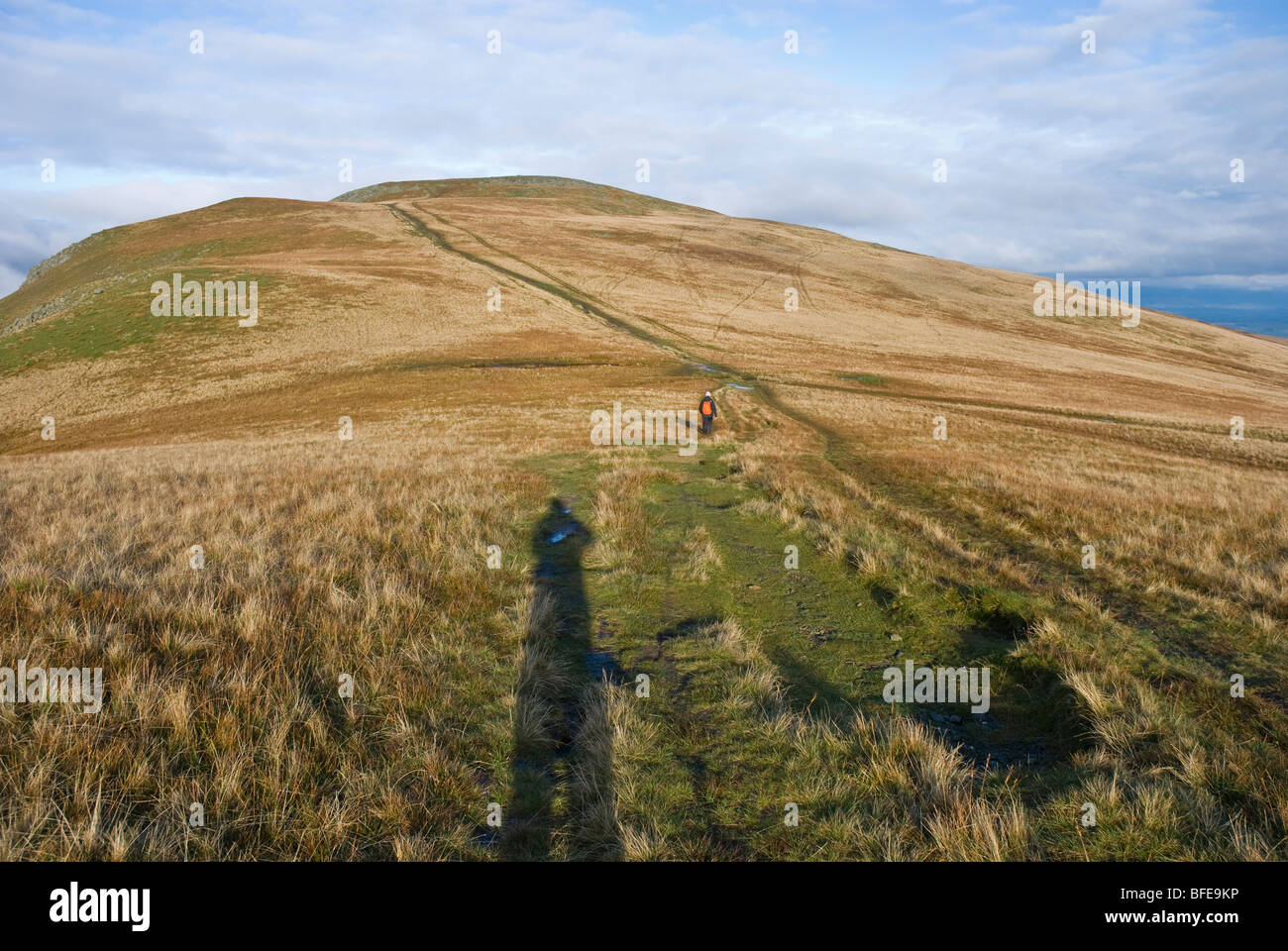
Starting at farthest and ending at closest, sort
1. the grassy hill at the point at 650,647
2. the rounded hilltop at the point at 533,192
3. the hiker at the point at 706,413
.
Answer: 1. the rounded hilltop at the point at 533,192
2. the hiker at the point at 706,413
3. the grassy hill at the point at 650,647

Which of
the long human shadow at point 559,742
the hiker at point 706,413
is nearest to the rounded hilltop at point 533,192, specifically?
the hiker at point 706,413

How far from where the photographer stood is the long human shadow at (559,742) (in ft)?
13.1

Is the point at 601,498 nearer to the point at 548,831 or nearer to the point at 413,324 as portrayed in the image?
the point at 548,831

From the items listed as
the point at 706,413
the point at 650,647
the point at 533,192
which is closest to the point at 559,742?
the point at 650,647

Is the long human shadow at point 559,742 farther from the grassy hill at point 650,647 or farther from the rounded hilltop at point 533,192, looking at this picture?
the rounded hilltop at point 533,192

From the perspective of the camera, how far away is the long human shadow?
3.98 metres

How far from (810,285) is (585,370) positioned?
168ft

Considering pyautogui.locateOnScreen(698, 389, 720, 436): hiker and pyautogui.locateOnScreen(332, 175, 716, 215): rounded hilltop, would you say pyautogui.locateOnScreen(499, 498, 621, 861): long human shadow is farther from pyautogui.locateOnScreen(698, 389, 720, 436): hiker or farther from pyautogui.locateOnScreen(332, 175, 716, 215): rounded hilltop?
pyautogui.locateOnScreen(332, 175, 716, 215): rounded hilltop

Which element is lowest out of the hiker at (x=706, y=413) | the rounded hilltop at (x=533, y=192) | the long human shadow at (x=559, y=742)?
the long human shadow at (x=559, y=742)

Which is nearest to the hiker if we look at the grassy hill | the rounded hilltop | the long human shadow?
the grassy hill

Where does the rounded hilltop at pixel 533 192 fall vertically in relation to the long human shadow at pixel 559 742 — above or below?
above

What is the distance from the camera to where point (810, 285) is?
8081cm

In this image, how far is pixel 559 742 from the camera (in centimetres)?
510

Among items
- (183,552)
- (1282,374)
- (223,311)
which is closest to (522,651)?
(183,552)
